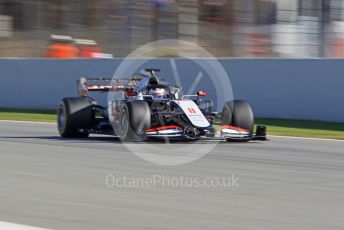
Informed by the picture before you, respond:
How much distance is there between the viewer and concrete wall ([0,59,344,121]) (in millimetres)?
18484

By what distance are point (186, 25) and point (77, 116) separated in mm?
8617

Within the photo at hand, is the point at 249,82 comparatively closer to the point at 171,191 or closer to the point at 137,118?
the point at 137,118

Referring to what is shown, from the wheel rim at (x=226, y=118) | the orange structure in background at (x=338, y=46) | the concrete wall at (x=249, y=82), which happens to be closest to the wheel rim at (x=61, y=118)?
the wheel rim at (x=226, y=118)

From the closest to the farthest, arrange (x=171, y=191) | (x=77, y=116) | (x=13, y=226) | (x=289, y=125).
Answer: (x=13, y=226), (x=171, y=191), (x=77, y=116), (x=289, y=125)

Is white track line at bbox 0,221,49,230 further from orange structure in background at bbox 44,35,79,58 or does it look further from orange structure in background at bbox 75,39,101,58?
orange structure in background at bbox 44,35,79,58

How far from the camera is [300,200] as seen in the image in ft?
25.6

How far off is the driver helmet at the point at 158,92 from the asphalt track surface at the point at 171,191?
103cm

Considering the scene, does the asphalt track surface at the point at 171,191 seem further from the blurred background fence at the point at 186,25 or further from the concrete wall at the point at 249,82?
the blurred background fence at the point at 186,25

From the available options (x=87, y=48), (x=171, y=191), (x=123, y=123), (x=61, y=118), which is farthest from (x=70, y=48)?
(x=171, y=191)

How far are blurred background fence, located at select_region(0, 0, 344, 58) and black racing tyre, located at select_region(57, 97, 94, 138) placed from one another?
7075 millimetres

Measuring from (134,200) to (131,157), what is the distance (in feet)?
11.5

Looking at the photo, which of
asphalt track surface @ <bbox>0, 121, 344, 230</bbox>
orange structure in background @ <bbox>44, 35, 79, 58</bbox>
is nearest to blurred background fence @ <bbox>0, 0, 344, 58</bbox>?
orange structure in background @ <bbox>44, 35, 79, 58</bbox>

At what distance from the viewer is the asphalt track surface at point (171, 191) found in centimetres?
675

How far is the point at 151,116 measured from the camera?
1305cm
